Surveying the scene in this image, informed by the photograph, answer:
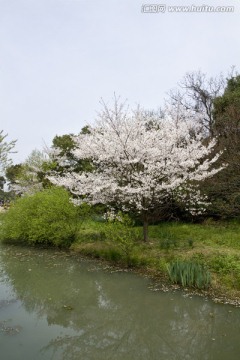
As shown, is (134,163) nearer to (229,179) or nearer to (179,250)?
(179,250)

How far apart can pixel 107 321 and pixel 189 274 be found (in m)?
2.70

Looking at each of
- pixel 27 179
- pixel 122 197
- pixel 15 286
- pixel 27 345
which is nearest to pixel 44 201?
pixel 122 197

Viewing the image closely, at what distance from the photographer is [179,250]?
1127 centimetres

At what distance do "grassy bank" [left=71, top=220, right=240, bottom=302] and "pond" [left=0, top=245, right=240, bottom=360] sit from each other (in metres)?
0.71

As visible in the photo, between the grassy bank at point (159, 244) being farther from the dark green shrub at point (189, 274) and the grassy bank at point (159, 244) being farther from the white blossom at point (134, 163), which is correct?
the white blossom at point (134, 163)

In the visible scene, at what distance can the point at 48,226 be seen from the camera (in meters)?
15.0

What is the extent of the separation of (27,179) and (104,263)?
18008 mm

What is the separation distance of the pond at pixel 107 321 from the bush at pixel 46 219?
13.2 feet

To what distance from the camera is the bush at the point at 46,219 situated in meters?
14.9


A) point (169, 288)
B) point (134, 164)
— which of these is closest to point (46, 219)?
point (134, 164)

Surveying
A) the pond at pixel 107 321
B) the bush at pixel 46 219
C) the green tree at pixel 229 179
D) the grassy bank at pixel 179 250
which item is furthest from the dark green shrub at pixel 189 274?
the bush at pixel 46 219

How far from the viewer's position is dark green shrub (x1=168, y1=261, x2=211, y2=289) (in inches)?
340

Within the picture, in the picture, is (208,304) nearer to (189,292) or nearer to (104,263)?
(189,292)

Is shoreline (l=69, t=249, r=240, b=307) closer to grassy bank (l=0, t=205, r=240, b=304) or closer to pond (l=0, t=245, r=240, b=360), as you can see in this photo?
grassy bank (l=0, t=205, r=240, b=304)
